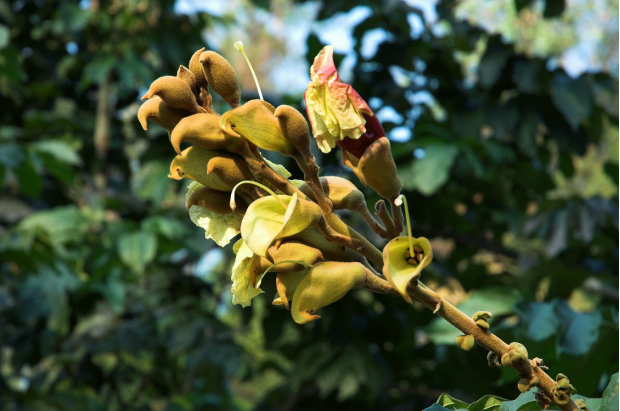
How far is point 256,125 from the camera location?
365 mm

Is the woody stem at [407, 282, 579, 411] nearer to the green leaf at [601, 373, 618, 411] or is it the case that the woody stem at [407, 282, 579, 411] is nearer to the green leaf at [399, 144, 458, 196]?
the green leaf at [601, 373, 618, 411]

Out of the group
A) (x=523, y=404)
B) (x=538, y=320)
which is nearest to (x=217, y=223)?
(x=523, y=404)

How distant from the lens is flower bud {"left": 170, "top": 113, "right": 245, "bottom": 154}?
14.0 inches

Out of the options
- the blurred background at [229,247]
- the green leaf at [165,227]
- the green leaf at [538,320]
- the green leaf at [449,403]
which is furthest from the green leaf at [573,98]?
the green leaf at [449,403]

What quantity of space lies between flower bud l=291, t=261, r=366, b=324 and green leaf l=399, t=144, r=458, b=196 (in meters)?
0.85

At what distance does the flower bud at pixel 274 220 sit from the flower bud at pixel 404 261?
5cm

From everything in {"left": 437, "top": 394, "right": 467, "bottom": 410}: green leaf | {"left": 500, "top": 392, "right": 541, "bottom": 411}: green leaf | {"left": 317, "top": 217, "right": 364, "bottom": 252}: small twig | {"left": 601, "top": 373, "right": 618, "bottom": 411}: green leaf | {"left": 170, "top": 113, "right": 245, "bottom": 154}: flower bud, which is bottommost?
{"left": 437, "top": 394, "right": 467, "bottom": 410}: green leaf

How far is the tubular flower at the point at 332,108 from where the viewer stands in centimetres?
37

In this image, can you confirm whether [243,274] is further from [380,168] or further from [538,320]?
[538,320]

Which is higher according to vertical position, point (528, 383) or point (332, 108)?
point (332, 108)

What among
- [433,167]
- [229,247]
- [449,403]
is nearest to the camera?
[449,403]

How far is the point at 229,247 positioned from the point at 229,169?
1009 mm

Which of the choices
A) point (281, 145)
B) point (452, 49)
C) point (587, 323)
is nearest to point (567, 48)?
point (452, 49)

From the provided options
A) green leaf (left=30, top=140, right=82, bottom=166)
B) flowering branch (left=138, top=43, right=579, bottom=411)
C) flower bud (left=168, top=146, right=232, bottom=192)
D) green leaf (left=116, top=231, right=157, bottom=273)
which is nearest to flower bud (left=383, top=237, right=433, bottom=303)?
flowering branch (left=138, top=43, right=579, bottom=411)
